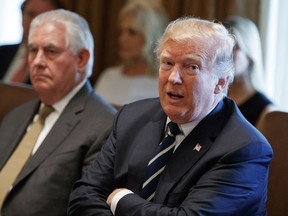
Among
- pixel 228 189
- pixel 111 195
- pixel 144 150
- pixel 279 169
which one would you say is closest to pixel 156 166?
pixel 144 150

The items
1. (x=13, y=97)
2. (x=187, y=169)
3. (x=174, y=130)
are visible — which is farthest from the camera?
(x=13, y=97)

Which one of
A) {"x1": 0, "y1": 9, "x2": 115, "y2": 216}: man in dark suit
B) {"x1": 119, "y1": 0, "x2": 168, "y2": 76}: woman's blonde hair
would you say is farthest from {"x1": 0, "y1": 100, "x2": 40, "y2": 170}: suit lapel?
{"x1": 119, "y1": 0, "x2": 168, "y2": 76}: woman's blonde hair

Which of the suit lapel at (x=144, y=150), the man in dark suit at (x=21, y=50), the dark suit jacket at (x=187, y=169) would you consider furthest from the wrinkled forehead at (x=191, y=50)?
the man in dark suit at (x=21, y=50)

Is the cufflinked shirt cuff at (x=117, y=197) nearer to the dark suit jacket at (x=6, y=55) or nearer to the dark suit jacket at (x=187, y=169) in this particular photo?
the dark suit jacket at (x=187, y=169)

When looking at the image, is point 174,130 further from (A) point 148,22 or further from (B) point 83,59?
(A) point 148,22

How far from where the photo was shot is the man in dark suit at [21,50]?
13.1 ft

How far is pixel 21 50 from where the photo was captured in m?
4.05

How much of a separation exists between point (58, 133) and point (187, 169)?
793mm

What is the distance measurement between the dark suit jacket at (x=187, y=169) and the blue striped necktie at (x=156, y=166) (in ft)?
0.11

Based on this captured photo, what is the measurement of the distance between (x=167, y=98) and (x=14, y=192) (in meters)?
0.88

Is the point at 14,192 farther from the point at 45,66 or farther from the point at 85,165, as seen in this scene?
the point at 45,66

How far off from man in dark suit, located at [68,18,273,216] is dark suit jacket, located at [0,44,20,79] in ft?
6.71

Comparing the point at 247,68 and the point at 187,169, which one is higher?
the point at 187,169

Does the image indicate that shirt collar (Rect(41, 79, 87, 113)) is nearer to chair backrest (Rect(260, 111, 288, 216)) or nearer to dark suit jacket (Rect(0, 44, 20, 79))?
chair backrest (Rect(260, 111, 288, 216))
